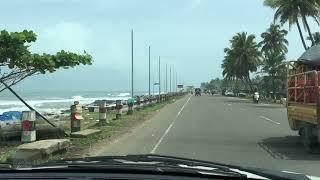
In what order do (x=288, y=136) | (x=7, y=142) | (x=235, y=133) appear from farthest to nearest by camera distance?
(x=235, y=133) < (x=288, y=136) < (x=7, y=142)

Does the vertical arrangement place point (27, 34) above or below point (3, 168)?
above

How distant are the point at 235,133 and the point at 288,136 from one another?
2.43 m

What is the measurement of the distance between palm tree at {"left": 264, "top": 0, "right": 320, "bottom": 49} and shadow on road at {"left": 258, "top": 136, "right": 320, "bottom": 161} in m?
37.1

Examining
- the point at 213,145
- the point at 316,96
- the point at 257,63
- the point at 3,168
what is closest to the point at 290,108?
the point at 213,145

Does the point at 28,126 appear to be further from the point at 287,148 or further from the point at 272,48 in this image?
the point at 272,48

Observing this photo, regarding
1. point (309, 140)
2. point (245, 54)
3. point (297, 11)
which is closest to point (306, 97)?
point (309, 140)

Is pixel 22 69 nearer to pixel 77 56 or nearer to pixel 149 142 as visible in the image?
pixel 77 56

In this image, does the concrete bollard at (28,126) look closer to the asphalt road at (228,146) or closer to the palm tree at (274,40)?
the asphalt road at (228,146)

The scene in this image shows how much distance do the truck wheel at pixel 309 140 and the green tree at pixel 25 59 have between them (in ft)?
20.6

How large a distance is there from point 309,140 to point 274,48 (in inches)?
3132

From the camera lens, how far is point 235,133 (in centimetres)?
2283

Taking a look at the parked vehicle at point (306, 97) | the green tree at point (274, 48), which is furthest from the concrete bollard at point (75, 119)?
the green tree at point (274, 48)

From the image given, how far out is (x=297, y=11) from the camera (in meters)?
57.1

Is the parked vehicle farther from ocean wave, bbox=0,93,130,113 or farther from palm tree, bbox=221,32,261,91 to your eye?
palm tree, bbox=221,32,261,91
